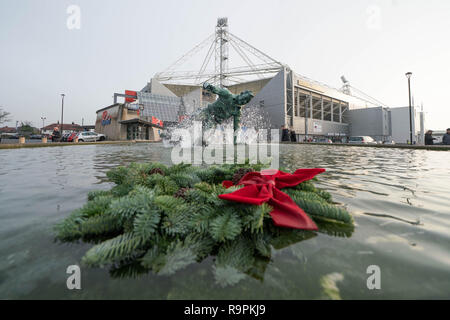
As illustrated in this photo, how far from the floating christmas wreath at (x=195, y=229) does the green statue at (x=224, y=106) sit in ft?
26.1

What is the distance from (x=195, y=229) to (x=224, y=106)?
8.65 metres

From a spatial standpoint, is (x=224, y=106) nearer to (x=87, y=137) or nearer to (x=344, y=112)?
(x=87, y=137)

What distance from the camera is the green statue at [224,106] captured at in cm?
870

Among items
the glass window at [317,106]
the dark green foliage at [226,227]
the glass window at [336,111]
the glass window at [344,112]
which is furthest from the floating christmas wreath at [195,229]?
the glass window at [344,112]

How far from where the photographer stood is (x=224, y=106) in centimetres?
917

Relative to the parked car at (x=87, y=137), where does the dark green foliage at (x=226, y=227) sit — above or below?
below

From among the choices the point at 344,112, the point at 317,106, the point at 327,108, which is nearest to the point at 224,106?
the point at 317,106

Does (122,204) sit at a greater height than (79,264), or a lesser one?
greater

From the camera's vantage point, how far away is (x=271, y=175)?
63.7 inches

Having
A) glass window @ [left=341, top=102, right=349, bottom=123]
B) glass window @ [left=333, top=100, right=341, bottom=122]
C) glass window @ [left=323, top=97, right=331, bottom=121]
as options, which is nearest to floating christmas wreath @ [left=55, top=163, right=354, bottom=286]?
glass window @ [left=323, top=97, right=331, bottom=121]

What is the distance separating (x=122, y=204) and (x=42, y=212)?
1.09m

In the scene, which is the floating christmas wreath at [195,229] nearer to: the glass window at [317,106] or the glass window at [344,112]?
the glass window at [317,106]

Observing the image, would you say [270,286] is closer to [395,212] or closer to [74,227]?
[74,227]

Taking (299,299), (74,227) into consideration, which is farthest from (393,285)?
(74,227)
